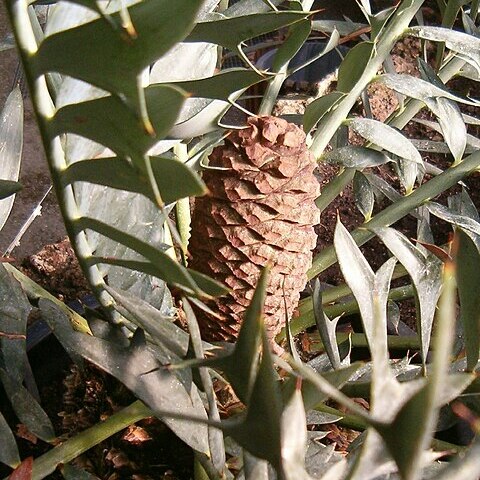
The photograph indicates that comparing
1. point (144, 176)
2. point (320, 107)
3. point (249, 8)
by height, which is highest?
point (249, 8)

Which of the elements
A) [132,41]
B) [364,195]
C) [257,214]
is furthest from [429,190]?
[132,41]

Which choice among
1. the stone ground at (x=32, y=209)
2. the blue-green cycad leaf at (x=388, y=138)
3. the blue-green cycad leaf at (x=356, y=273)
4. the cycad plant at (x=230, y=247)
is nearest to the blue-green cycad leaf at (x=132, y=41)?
the cycad plant at (x=230, y=247)

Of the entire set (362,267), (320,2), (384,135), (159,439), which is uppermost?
(320,2)

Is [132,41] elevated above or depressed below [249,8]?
below

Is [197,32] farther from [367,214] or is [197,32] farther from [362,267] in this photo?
[367,214]

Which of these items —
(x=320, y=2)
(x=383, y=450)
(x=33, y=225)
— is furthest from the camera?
(x=320, y=2)

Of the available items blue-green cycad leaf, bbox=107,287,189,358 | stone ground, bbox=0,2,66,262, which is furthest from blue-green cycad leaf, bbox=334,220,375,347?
stone ground, bbox=0,2,66,262

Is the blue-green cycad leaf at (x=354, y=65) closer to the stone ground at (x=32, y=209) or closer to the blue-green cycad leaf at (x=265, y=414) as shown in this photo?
the blue-green cycad leaf at (x=265, y=414)

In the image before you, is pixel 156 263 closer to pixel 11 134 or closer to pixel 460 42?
pixel 11 134

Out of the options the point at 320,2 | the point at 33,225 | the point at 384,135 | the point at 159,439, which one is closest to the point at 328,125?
the point at 384,135
